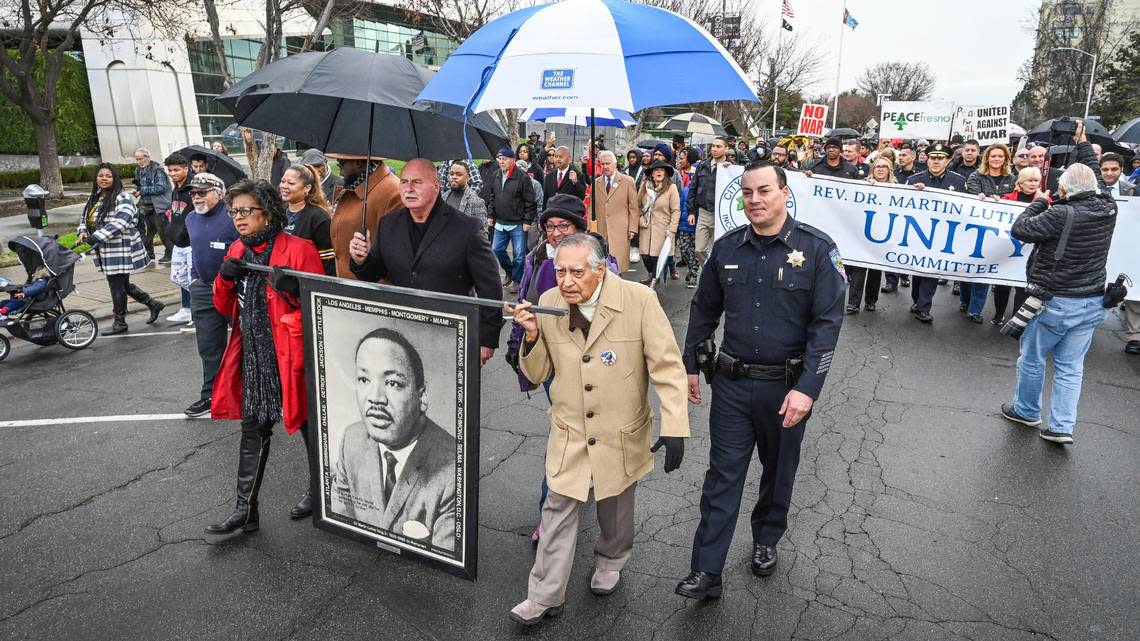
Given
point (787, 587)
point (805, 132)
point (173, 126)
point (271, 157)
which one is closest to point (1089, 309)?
point (787, 587)

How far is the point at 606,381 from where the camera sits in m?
3.13

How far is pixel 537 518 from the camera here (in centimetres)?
418

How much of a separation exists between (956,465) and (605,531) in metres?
2.87

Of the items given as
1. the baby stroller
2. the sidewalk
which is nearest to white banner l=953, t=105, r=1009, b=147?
the sidewalk

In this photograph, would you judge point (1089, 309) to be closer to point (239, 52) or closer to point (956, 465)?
point (956, 465)

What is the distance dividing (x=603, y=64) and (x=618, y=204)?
6340 millimetres

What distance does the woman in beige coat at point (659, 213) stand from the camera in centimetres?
1012

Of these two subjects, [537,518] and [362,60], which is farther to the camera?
[537,518]

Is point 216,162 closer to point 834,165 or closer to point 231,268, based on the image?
point 231,268

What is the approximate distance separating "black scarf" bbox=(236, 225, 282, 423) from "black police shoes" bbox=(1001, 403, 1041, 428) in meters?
5.34

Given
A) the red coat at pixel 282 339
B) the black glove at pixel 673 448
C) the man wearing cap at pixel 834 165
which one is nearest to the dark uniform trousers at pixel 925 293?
the man wearing cap at pixel 834 165

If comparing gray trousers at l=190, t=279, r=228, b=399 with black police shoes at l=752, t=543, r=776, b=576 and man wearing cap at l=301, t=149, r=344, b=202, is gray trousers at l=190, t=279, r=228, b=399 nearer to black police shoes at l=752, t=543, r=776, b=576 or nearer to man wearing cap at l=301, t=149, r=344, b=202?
man wearing cap at l=301, t=149, r=344, b=202

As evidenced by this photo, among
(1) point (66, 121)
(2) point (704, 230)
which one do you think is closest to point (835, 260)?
(2) point (704, 230)

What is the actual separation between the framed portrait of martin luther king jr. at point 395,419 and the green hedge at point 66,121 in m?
27.5
